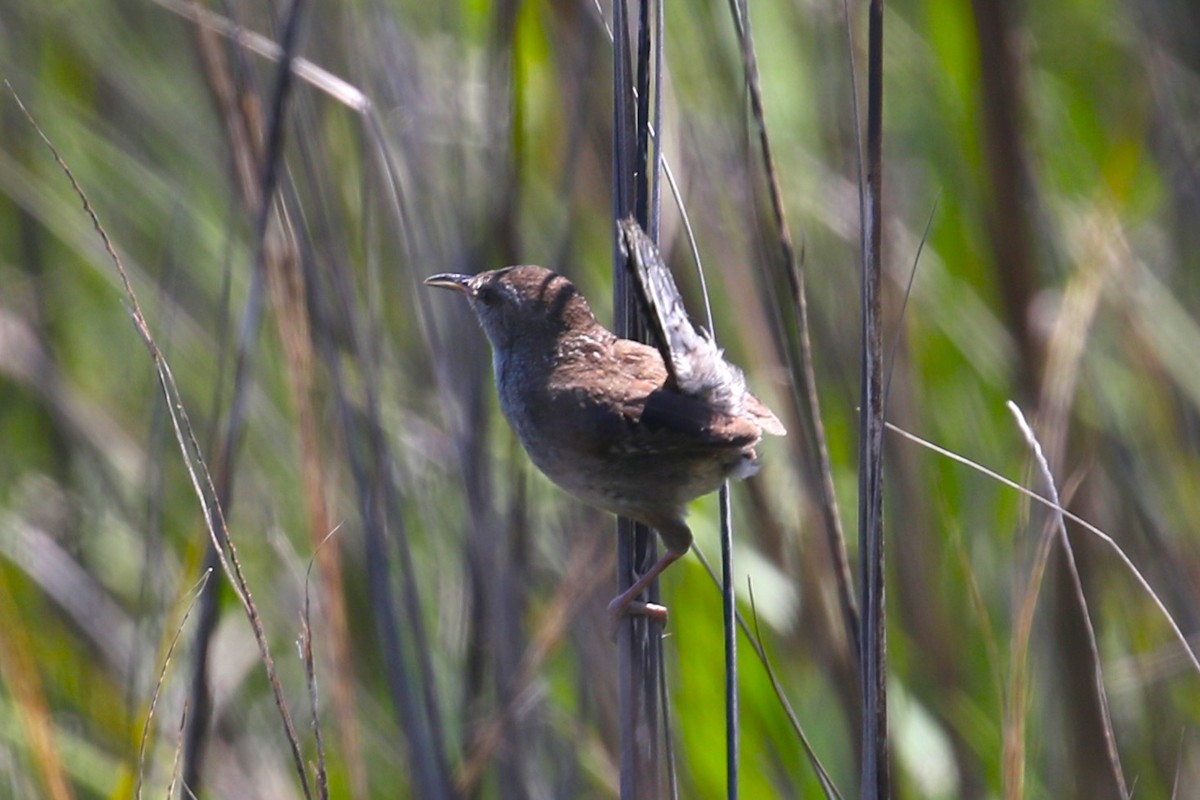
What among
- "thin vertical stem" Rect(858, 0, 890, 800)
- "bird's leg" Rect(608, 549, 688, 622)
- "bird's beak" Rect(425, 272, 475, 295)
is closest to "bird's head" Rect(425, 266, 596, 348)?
"bird's beak" Rect(425, 272, 475, 295)

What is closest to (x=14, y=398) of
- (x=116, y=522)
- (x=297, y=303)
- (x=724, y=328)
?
(x=116, y=522)

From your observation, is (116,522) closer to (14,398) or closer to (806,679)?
(14,398)

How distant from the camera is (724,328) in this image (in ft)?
10.6

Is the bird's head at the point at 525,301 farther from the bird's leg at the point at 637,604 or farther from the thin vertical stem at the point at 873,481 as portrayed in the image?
the thin vertical stem at the point at 873,481

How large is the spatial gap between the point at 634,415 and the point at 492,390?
996 mm

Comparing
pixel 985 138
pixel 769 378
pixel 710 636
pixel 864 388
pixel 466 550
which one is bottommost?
pixel 710 636

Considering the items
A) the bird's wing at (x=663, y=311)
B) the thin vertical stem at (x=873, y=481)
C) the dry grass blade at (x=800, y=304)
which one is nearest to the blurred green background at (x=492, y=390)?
the bird's wing at (x=663, y=311)

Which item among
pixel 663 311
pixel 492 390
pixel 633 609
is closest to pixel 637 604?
pixel 633 609

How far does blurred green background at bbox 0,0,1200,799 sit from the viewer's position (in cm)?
240

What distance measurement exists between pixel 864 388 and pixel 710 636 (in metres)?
1.06

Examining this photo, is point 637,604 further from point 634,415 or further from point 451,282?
point 451,282

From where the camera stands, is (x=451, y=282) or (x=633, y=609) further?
(x=451, y=282)

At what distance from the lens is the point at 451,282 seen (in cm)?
249

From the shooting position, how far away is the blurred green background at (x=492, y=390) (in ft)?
7.87
